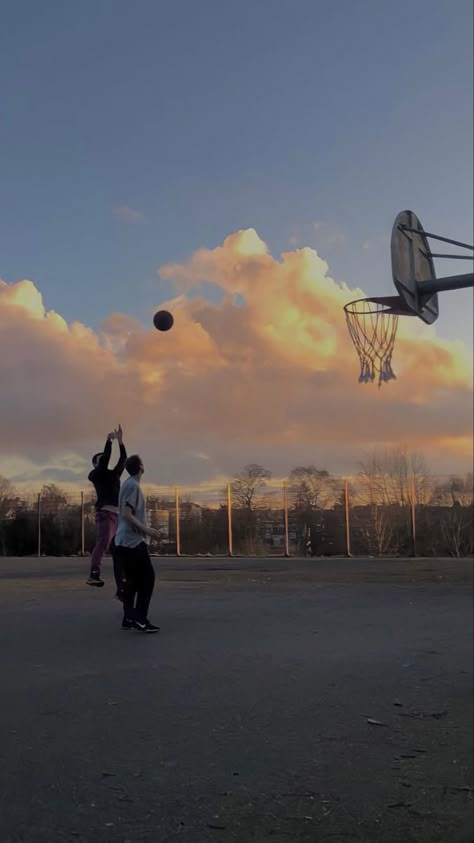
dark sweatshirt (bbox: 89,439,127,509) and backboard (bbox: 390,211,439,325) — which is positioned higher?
backboard (bbox: 390,211,439,325)

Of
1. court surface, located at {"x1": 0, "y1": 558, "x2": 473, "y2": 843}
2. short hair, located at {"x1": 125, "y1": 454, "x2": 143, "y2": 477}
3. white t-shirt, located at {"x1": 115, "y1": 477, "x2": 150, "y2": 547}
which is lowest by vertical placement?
court surface, located at {"x1": 0, "y1": 558, "x2": 473, "y2": 843}

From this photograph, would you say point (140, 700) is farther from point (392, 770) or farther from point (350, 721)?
point (392, 770)

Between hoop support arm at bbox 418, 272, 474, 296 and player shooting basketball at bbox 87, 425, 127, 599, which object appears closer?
player shooting basketball at bbox 87, 425, 127, 599

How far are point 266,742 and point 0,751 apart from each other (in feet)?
4.03

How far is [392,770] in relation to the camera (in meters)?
3.38

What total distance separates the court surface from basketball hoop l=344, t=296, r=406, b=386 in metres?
2.47

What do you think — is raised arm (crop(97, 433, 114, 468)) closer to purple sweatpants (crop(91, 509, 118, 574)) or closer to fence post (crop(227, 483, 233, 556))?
purple sweatpants (crop(91, 509, 118, 574))

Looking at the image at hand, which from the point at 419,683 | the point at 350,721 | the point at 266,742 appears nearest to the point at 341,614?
the point at 419,683

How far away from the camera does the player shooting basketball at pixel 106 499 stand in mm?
6375

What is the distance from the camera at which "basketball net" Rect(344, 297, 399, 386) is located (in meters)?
7.60

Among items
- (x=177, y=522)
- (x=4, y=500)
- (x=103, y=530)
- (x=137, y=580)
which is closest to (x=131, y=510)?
(x=137, y=580)

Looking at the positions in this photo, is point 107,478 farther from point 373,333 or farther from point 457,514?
point 457,514

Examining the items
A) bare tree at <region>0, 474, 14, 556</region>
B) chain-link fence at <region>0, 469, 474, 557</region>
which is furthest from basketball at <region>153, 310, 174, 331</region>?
chain-link fence at <region>0, 469, 474, 557</region>

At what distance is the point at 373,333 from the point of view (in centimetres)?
779
